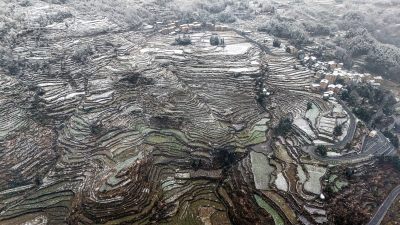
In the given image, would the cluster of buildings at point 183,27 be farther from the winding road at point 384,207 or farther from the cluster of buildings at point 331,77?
the winding road at point 384,207

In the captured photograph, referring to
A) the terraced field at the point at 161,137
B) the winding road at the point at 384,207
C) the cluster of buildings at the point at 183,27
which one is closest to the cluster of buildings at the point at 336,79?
the terraced field at the point at 161,137

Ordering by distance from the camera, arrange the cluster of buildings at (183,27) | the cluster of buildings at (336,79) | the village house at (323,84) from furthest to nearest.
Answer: the cluster of buildings at (183,27) < the village house at (323,84) < the cluster of buildings at (336,79)

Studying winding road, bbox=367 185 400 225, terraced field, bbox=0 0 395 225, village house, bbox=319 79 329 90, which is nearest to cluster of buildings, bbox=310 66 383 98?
village house, bbox=319 79 329 90

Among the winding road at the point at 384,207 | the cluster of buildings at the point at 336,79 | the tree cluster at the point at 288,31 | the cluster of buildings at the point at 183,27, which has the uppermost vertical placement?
the cluster of buildings at the point at 183,27

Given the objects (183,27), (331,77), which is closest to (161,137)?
(331,77)

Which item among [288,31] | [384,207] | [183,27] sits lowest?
[384,207]

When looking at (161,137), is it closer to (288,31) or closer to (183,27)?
(183,27)
